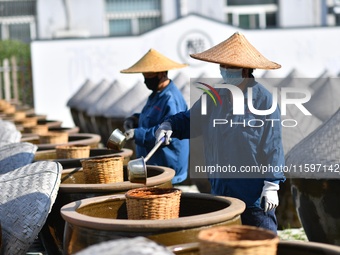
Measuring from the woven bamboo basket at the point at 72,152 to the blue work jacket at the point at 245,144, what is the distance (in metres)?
1.89

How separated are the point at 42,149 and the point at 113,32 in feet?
73.5

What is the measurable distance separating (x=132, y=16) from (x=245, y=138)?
993 inches

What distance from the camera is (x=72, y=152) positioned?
746cm

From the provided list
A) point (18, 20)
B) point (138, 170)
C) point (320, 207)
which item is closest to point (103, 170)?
point (138, 170)

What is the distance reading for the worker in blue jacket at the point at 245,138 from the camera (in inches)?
218

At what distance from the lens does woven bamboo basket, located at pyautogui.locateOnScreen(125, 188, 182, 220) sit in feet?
16.0

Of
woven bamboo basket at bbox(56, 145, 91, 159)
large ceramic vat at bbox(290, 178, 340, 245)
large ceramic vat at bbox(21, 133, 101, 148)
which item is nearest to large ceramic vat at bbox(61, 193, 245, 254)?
large ceramic vat at bbox(290, 178, 340, 245)

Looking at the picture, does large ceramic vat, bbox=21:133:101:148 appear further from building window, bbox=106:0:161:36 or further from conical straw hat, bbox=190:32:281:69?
building window, bbox=106:0:161:36

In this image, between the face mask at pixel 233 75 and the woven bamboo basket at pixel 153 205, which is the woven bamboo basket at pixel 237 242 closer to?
the woven bamboo basket at pixel 153 205

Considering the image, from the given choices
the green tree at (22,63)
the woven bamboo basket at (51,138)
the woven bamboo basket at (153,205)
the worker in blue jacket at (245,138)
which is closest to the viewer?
the woven bamboo basket at (153,205)

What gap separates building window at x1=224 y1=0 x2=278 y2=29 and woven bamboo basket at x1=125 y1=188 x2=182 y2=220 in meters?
25.2

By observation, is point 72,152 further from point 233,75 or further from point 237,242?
point 237,242

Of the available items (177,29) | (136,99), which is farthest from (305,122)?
(177,29)

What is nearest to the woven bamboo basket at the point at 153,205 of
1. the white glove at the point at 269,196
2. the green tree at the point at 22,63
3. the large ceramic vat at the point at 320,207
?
the white glove at the point at 269,196
